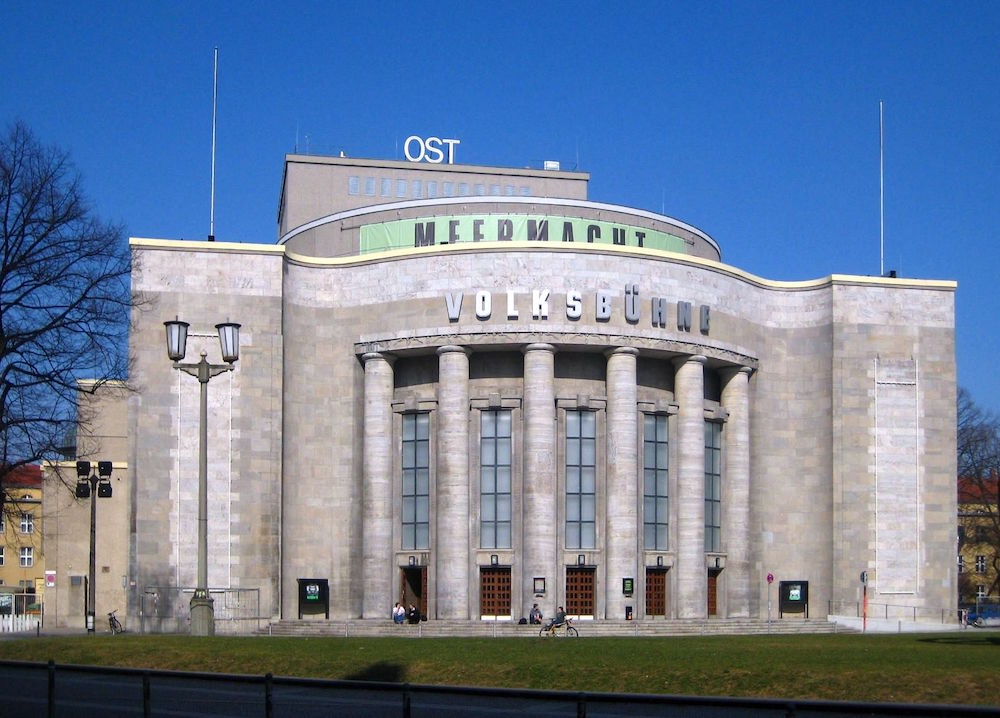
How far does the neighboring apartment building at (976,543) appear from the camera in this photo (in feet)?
325

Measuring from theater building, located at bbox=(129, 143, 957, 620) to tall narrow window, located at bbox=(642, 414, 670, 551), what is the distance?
0.15 meters

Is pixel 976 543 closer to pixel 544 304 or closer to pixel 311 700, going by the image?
pixel 544 304

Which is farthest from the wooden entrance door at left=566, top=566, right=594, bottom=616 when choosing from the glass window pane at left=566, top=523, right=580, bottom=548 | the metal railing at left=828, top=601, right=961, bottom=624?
the metal railing at left=828, top=601, right=961, bottom=624

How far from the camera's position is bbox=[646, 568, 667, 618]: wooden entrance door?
219 feet

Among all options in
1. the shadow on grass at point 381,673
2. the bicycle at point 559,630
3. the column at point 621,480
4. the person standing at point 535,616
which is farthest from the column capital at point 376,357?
the shadow on grass at point 381,673

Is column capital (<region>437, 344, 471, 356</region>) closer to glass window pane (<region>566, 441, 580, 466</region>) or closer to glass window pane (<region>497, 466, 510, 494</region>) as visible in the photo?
glass window pane (<region>497, 466, 510, 494</region>)

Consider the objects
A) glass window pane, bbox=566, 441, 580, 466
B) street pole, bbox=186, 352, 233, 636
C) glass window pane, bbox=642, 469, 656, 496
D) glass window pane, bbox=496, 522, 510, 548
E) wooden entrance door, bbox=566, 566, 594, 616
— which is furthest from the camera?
glass window pane, bbox=642, 469, 656, 496

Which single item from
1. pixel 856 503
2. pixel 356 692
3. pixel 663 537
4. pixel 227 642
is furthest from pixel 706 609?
pixel 356 692

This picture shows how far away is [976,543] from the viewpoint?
3890 inches

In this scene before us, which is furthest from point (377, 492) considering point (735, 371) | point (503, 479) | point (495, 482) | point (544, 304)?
point (735, 371)

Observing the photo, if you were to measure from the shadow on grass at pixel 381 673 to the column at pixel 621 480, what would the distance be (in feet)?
110

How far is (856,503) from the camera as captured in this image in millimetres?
69812

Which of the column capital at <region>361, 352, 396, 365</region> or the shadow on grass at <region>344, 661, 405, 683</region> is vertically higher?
the column capital at <region>361, 352, 396, 365</region>

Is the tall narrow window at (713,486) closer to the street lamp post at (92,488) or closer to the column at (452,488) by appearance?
the column at (452,488)
